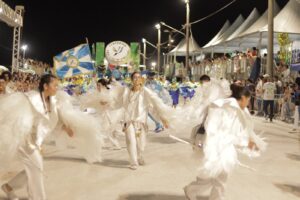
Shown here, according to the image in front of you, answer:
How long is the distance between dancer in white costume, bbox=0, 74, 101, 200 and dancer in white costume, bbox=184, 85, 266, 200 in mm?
1936

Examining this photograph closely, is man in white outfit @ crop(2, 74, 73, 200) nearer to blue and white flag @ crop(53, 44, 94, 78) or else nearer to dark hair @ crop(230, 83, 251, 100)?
dark hair @ crop(230, 83, 251, 100)

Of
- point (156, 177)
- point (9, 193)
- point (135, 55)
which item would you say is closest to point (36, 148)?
point (9, 193)

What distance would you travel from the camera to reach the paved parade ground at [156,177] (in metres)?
6.50

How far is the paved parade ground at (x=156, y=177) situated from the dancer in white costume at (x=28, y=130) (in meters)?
0.76

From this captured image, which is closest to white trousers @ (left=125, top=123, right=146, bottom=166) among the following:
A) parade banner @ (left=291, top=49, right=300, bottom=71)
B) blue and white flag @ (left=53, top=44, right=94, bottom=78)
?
blue and white flag @ (left=53, top=44, right=94, bottom=78)

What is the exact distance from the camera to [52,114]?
5941 mm

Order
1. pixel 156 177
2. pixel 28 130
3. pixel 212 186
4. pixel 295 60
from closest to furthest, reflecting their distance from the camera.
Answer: pixel 28 130 < pixel 212 186 < pixel 156 177 < pixel 295 60

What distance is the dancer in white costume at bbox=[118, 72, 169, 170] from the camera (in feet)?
28.1

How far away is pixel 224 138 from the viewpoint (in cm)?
519

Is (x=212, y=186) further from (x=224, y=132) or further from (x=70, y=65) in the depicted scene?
(x=70, y=65)

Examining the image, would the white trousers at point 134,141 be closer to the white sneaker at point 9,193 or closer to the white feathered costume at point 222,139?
the white sneaker at point 9,193

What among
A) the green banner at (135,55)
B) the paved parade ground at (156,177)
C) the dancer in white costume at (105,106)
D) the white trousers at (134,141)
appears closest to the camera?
the paved parade ground at (156,177)

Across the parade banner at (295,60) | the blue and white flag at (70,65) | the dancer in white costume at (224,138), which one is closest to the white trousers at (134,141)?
the dancer in white costume at (224,138)

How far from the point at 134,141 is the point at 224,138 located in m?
3.58
